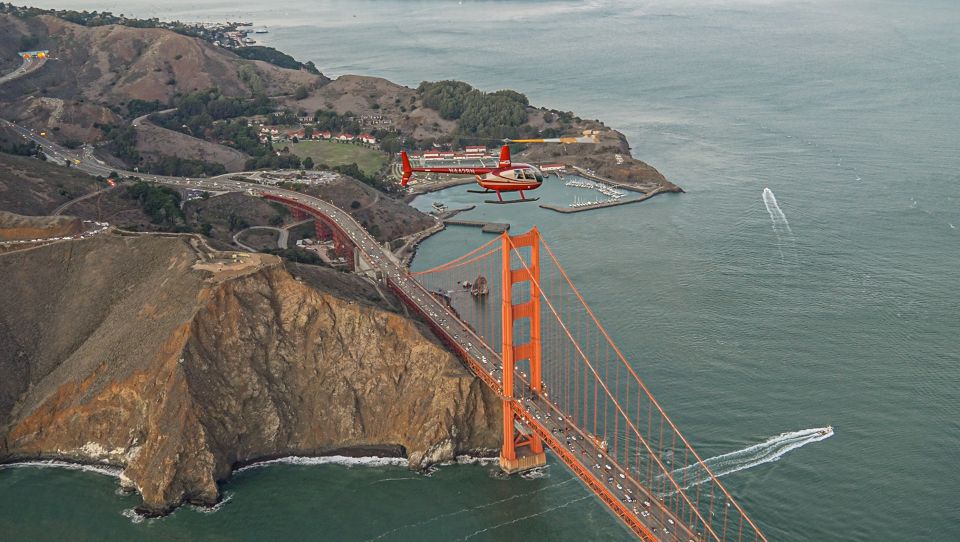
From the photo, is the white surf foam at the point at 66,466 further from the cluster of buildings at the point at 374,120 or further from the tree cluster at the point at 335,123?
the cluster of buildings at the point at 374,120

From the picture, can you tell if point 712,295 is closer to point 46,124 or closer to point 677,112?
point 677,112

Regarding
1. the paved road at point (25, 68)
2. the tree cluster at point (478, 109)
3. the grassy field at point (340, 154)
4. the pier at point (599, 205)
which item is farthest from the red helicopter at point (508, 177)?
the paved road at point (25, 68)

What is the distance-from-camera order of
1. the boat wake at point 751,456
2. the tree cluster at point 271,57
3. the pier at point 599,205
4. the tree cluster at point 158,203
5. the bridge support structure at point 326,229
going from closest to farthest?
1. the boat wake at point 751,456
2. the bridge support structure at point 326,229
3. the tree cluster at point 158,203
4. the pier at point 599,205
5. the tree cluster at point 271,57

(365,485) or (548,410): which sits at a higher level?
(548,410)

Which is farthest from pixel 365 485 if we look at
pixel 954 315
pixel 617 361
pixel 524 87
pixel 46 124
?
pixel 524 87

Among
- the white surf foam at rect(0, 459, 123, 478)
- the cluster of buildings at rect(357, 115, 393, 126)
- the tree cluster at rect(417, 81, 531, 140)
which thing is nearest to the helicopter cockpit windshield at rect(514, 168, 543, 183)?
the white surf foam at rect(0, 459, 123, 478)

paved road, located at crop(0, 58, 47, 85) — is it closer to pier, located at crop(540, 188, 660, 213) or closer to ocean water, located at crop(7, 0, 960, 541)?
ocean water, located at crop(7, 0, 960, 541)
